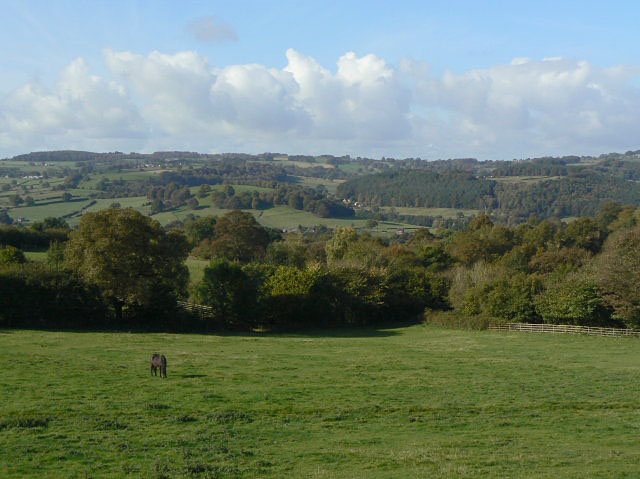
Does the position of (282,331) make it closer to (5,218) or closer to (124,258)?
(124,258)

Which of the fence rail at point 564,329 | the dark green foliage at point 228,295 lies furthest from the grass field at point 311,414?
the dark green foliage at point 228,295

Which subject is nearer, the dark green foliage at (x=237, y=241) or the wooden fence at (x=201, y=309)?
the wooden fence at (x=201, y=309)

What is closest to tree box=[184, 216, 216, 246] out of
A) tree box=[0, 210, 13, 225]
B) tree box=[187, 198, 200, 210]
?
tree box=[0, 210, 13, 225]

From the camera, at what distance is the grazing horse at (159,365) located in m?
25.5

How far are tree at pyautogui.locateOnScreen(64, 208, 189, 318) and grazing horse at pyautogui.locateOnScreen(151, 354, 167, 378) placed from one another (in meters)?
25.0

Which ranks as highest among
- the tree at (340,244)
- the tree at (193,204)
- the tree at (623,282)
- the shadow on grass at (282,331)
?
the tree at (193,204)

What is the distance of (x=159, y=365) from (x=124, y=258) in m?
26.4

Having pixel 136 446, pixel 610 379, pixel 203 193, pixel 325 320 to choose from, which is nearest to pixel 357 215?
pixel 203 193

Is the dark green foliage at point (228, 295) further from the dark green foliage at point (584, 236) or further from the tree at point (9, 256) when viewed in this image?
the dark green foliage at point (584, 236)

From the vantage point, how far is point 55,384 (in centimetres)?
2302

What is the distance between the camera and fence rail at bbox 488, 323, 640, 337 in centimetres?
4991

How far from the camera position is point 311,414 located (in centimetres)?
2041

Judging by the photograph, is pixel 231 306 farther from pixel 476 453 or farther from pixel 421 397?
pixel 476 453

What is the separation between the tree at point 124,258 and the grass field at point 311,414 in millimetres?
13297
